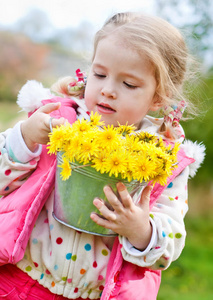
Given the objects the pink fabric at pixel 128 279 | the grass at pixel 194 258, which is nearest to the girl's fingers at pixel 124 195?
the pink fabric at pixel 128 279

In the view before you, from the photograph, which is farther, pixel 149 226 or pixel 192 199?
pixel 192 199

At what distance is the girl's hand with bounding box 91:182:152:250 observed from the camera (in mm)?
1651

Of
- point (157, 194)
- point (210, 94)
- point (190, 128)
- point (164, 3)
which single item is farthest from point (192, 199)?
point (157, 194)

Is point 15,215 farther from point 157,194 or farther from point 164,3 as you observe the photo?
point 164,3

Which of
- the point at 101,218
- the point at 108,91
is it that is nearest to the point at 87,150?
the point at 101,218

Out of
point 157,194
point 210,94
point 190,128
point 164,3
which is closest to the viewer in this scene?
point 157,194

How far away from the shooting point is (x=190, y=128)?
7.33 m

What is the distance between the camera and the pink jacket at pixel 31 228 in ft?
Result: 6.03

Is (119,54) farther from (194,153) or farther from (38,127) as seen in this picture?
(194,153)

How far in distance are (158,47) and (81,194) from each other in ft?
2.81

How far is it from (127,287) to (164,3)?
4.40 metres

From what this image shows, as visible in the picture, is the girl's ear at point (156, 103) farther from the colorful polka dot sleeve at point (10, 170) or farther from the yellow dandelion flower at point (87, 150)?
the yellow dandelion flower at point (87, 150)

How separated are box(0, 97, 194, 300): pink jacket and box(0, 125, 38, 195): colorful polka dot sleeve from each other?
0.11ft

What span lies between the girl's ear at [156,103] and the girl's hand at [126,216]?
625 millimetres
